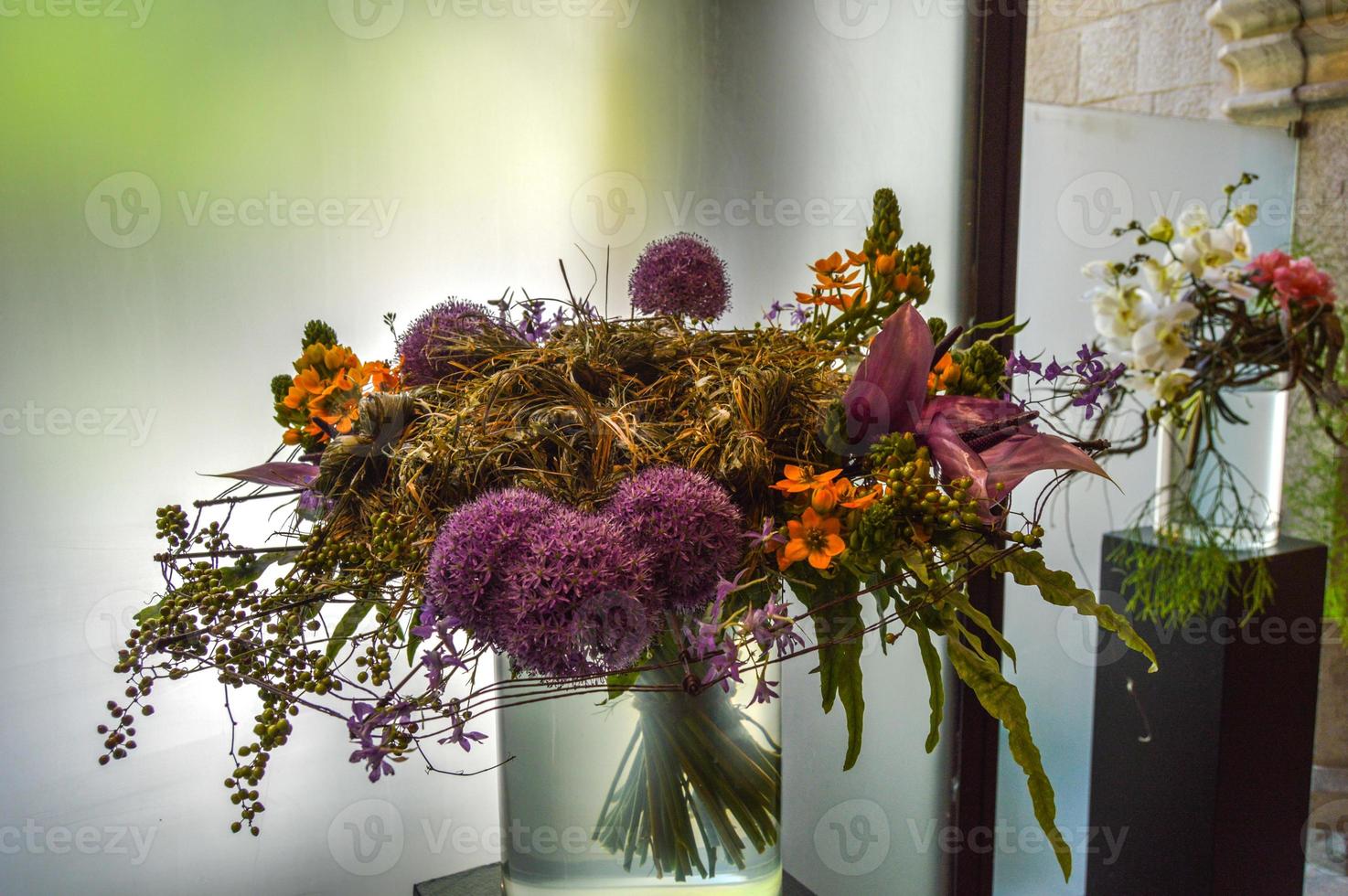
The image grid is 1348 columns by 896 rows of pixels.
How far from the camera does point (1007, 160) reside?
1111 millimetres

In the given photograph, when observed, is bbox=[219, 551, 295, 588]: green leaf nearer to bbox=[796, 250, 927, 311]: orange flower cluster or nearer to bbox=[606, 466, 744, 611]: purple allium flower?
bbox=[606, 466, 744, 611]: purple allium flower

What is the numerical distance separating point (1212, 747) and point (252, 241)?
1503 millimetres

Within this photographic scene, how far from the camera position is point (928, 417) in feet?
1.94

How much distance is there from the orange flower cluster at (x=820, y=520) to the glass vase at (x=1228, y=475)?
133 cm

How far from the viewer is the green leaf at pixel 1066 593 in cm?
56

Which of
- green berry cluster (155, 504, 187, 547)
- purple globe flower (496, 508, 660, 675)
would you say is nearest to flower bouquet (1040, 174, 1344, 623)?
purple globe flower (496, 508, 660, 675)

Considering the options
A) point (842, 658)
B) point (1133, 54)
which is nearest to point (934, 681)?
point (842, 658)

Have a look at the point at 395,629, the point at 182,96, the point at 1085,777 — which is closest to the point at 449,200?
the point at 182,96

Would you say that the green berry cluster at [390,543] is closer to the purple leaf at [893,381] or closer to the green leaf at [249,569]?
the green leaf at [249,569]

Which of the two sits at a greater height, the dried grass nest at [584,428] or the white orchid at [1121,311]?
the white orchid at [1121,311]

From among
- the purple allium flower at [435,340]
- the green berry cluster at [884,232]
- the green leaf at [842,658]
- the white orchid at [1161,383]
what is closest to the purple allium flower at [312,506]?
the purple allium flower at [435,340]

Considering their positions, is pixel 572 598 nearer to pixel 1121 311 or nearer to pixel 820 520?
pixel 820 520

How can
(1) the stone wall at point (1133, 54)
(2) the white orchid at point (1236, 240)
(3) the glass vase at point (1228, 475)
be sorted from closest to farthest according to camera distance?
1. (2) the white orchid at point (1236, 240)
2. (3) the glass vase at point (1228, 475)
3. (1) the stone wall at point (1133, 54)

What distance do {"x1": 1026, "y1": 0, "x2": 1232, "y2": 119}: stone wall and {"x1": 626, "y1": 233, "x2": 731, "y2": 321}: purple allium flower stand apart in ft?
4.38
